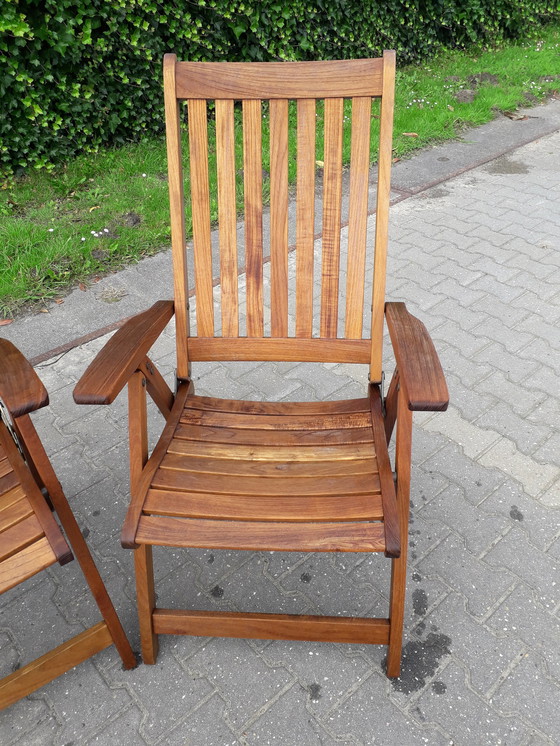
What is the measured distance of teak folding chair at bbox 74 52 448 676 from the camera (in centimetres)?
146

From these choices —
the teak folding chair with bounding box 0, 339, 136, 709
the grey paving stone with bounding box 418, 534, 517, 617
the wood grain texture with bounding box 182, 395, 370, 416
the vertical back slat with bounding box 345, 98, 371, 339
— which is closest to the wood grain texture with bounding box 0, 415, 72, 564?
the teak folding chair with bounding box 0, 339, 136, 709

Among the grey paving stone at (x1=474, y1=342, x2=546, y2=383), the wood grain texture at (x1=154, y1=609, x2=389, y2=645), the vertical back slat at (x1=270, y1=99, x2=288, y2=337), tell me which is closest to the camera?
the wood grain texture at (x1=154, y1=609, x2=389, y2=645)

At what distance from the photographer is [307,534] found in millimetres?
1433

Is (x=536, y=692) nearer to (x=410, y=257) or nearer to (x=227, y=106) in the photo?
(x=227, y=106)

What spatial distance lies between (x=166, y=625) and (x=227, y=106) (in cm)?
151

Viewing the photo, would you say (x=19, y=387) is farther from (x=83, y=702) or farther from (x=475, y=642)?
(x=475, y=642)

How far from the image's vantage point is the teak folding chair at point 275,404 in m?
1.46

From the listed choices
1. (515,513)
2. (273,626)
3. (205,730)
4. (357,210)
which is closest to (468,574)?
(515,513)

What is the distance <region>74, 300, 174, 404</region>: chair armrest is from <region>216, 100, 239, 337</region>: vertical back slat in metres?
0.23

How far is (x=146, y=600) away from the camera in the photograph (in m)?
1.67

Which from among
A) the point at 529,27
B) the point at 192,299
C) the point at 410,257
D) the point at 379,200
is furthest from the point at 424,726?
the point at 529,27

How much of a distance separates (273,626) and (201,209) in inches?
48.8

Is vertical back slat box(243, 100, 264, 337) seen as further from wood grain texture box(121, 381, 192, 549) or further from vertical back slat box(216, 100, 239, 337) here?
wood grain texture box(121, 381, 192, 549)

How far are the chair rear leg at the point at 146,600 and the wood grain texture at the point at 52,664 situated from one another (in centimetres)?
10
